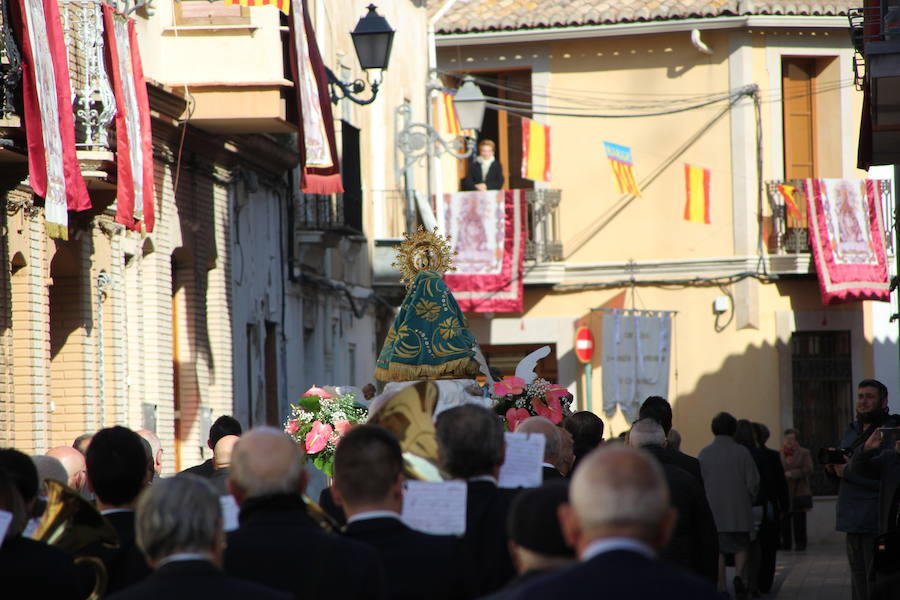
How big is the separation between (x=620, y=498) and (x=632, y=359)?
24103mm

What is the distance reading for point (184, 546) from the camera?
190 inches

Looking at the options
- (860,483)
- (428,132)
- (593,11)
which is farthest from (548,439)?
(593,11)

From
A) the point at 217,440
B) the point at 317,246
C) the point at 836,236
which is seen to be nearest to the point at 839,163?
the point at 836,236

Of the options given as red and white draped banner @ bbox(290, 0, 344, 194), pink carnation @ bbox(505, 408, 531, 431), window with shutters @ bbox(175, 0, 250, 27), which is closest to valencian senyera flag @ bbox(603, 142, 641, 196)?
red and white draped banner @ bbox(290, 0, 344, 194)

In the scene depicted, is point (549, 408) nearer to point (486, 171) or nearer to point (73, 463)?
point (73, 463)

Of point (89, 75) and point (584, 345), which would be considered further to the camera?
point (584, 345)

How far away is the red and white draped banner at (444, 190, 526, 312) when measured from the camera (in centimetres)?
2834

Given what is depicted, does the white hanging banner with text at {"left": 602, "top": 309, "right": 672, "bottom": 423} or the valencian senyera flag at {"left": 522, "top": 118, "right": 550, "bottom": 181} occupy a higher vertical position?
the valencian senyera flag at {"left": 522, "top": 118, "right": 550, "bottom": 181}

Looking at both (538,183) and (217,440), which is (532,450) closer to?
(217,440)

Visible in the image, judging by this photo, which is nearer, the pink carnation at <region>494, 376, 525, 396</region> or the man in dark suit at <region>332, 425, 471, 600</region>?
the man in dark suit at <region>332, 425, 471, 600</region>

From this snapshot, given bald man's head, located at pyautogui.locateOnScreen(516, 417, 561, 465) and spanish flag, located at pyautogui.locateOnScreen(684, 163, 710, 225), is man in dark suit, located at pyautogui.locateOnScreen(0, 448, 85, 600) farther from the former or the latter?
spanish flag, located at pyautogui.locateOnScreen(684, 163, 710, 225)

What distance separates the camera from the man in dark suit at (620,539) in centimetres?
398

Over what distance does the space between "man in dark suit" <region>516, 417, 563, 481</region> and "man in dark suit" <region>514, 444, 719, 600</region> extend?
363cm

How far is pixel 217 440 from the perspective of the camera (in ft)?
35.6
